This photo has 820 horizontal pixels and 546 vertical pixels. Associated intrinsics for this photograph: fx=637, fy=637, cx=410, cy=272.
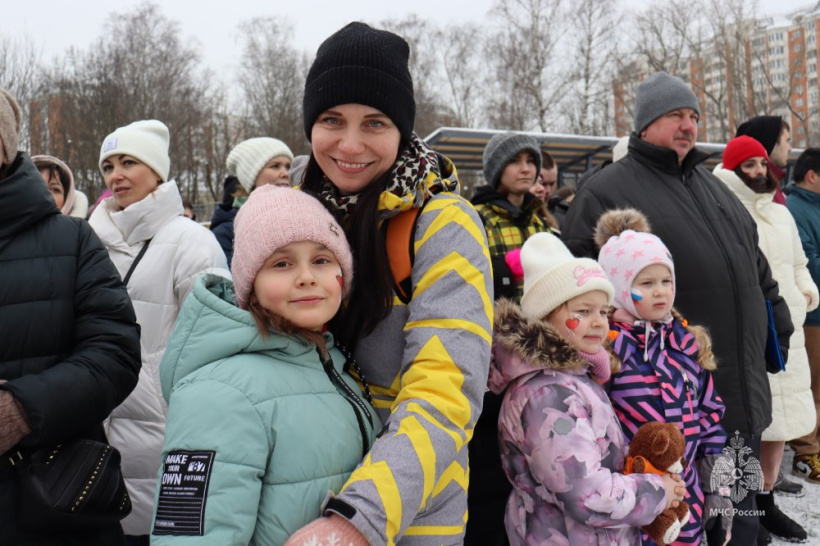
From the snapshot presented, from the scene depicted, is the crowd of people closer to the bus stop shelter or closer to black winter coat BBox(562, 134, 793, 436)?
black winter coat BBox(562, 134, 793, 436)

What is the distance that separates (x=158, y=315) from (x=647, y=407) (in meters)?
2.05

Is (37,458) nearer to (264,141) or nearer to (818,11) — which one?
(264,141)

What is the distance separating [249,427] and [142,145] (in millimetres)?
2231

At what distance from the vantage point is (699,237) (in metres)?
3.00

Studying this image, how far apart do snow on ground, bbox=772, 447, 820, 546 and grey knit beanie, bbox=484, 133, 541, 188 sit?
2.76m

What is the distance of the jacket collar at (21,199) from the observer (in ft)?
6.16

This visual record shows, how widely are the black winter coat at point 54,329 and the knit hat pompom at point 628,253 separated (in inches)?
73.8

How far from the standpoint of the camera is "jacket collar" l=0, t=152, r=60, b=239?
74.0 inches

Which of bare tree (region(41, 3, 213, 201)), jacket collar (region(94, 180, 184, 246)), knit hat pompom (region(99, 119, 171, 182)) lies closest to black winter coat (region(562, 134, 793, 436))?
jacket collar (region(94, 180, 184, 246))

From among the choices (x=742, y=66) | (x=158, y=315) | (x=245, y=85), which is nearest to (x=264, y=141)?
(x=158, y=315)

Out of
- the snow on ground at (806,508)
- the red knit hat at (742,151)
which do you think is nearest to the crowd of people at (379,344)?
the red knit hat at (742,151)

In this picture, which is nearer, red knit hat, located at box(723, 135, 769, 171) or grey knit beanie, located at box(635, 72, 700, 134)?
grey knit beanie, located at box(635, 72, 700, 134)

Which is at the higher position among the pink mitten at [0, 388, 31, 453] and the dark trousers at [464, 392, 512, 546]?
the pink mitten at [0, 388, 31, 453]

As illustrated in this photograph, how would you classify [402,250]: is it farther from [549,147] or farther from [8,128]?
[549,147]
